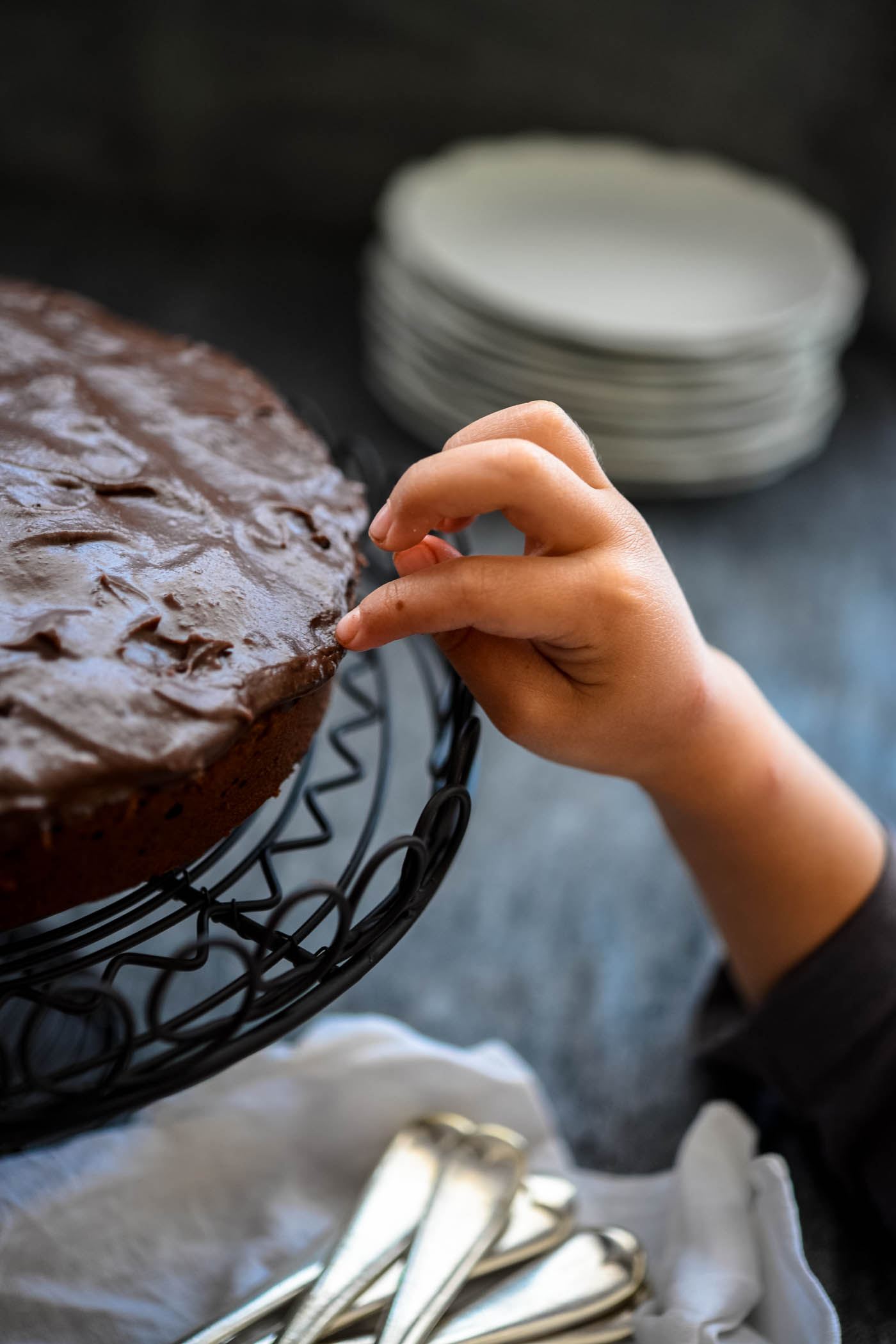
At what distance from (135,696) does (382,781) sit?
305mm

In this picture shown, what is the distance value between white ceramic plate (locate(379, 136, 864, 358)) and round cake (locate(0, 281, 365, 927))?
0.75 meters

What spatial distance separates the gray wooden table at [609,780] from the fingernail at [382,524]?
559 mm

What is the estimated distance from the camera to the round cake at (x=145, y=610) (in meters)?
0.67

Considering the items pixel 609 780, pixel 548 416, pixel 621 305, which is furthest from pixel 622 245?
pixel 548 416

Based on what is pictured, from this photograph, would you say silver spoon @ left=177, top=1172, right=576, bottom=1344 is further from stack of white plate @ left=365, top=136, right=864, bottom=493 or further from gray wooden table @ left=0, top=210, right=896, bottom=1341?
stack of white plate @ left=365, top=136, right=864, bottom=493

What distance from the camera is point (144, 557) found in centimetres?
79

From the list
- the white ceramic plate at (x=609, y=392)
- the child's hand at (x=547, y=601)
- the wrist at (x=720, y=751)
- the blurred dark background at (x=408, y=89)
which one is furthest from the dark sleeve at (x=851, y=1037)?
the blurred dark background at (x=408, y=89)

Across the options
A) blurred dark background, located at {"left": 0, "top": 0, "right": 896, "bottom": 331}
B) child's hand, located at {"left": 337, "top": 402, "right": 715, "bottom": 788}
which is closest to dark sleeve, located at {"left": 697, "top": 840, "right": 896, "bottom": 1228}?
child's hand, located at {"left": 337, "top": 402, "right": 715, "bottom": 788}

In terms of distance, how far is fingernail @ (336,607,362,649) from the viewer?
76 centimetres

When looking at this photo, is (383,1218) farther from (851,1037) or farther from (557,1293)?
(851,1037)

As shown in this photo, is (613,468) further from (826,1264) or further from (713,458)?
(826,1264)

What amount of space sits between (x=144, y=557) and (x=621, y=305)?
1.15 metres

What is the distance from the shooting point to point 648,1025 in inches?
46.3

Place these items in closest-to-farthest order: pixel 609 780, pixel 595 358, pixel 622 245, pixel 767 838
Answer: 1. pixel 767 838
2. pixel 609 780
3. pixel 595 358
4. pixel 622 245
